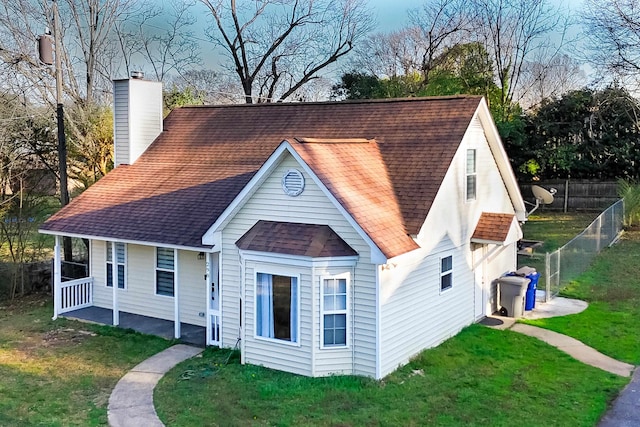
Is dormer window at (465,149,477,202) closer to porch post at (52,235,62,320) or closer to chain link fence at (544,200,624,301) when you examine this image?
chain link fence at (544,200,624,301)

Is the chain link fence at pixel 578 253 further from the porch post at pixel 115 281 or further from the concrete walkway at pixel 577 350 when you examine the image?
the porch post at pixel 115 281

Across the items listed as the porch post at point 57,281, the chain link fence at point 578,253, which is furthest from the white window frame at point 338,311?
the porch post at point 57,281

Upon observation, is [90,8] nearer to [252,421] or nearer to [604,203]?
[252,421]

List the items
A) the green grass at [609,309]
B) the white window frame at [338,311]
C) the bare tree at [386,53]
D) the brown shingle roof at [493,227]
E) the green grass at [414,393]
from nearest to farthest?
the green grass at [414,393] < the white window frame at [338,311] < the green grass at [609,309] < the brown shingle roof at [493,227] < the bare tree at [386,53]

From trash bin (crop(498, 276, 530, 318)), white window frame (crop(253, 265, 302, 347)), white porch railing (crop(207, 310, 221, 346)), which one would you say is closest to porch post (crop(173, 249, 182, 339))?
white porch railing (crop(207, 310, 221, 346))

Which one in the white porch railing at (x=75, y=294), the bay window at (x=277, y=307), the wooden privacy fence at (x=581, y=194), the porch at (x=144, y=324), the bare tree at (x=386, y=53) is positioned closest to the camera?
the bay window at (x=277, y=307)

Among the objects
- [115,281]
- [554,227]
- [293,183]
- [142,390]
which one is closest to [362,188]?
[293,183]

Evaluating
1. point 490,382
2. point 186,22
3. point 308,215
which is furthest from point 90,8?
point 490,382
